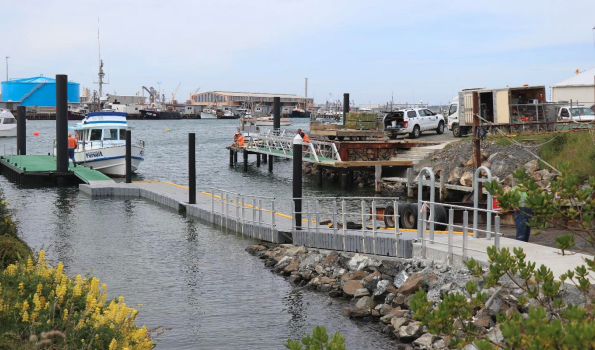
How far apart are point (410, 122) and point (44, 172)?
21674 mm

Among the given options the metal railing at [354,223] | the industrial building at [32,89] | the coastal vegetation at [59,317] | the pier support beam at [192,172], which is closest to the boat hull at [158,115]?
the industrial building at [32,89]

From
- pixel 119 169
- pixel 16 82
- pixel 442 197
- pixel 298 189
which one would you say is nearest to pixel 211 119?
pixel 16 82

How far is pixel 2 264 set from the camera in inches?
458

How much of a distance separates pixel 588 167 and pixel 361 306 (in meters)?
15.0

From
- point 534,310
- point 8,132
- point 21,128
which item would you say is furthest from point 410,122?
point 8,132

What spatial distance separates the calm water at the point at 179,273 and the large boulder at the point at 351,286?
288 millimetres

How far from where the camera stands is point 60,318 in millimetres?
8172

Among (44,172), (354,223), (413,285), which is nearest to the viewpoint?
(413,285)

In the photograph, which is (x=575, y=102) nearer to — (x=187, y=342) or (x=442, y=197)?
(x=442, y=197)

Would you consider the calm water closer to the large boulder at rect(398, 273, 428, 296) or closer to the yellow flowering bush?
the large boulder at rect(398, 273, 428, 296)

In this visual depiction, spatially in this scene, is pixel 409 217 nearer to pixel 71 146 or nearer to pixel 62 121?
pixel 62 121

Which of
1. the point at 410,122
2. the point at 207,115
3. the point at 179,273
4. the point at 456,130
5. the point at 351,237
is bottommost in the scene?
the point at 179,273

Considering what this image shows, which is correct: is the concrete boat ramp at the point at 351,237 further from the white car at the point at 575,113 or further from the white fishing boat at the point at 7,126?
the white fishing boat at the point at 7,126

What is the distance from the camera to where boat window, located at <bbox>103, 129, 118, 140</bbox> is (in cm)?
4041
